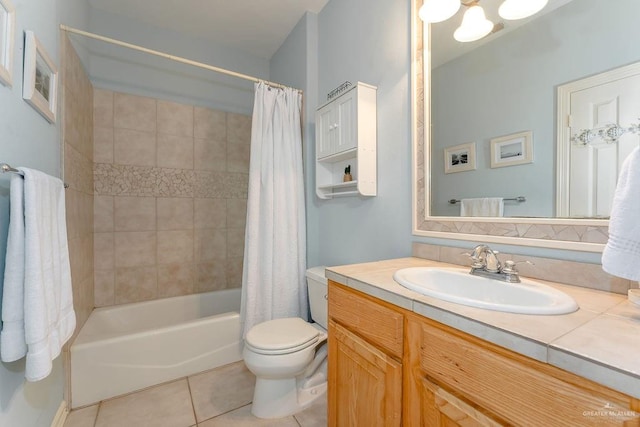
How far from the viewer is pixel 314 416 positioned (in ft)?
4.71

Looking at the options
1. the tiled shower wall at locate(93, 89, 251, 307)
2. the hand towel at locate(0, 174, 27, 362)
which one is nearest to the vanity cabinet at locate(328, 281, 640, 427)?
the hand towel at locate(0, 174, 27, 362)

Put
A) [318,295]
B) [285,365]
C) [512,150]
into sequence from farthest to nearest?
[318,295] < [285,365] < [512,150]

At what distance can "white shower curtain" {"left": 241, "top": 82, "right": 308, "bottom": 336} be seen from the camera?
6.19 ft

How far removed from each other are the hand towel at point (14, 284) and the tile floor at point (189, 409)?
0.84 m

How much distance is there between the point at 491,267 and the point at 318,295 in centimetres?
107

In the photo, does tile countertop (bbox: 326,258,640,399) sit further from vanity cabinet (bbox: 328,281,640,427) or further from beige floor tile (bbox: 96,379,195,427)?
beige floor tile (bbox: 96,379,195,427)

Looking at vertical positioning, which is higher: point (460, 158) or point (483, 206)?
point (460, 158)

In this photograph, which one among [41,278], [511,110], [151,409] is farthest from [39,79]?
[511,110]

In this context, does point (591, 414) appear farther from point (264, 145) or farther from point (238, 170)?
point (238, 170)

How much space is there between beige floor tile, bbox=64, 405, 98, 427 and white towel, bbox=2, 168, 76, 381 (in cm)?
70

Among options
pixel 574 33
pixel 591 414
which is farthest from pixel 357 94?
pixel 591 414

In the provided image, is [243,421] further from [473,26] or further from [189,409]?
[473,26]

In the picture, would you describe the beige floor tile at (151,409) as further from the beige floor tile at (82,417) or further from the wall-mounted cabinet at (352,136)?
the wall-mounted cabinet at (352,136)

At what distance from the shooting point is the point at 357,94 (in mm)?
1513
